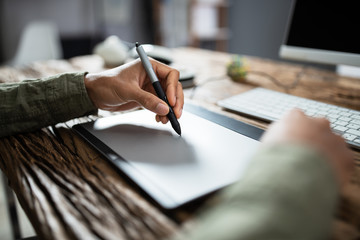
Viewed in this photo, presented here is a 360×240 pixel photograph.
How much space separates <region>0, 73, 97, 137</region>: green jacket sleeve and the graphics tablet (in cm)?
5

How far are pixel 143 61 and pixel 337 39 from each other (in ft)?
1.88

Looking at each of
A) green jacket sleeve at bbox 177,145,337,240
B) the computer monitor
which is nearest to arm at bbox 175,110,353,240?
green jacket sleeve at bbox 177,145,337,240

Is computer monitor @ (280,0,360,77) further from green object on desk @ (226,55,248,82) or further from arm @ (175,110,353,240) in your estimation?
arm @ (175,110,353,240)

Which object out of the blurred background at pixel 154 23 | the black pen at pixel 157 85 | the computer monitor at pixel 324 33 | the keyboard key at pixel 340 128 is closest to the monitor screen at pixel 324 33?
the computer monitor at pixel 324 33

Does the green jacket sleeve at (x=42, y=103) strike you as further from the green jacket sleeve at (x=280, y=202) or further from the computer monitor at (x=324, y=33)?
the computer monitor at (x=324, y=33)

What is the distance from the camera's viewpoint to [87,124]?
547 millimetres

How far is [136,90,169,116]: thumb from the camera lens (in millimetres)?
497

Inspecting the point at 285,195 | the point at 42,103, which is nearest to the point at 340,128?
the point at 285,195

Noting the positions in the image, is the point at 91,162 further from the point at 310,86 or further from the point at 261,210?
the point at 310,86

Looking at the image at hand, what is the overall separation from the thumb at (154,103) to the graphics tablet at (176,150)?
0.12 feet

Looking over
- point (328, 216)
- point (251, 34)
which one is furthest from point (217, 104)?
point (251, 34)

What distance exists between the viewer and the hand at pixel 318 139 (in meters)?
0.31

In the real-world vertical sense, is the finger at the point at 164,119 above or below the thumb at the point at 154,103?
below

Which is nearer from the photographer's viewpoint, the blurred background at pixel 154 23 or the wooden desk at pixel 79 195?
the wooden desk at pixel 79 195
